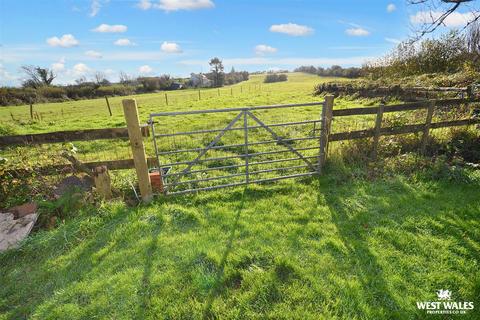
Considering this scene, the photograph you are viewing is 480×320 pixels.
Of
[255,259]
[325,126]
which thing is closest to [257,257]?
[255,259]

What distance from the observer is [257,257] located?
3221 millimetres

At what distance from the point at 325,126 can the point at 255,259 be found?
130 inches

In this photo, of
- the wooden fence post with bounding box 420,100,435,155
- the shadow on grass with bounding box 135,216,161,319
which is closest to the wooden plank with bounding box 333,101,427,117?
the wooden fence post with bounding box 420,100,435,155

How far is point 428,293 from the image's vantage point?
2.68 meters

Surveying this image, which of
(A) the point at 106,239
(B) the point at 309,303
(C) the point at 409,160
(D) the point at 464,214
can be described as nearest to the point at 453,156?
(C) the point at 409,160

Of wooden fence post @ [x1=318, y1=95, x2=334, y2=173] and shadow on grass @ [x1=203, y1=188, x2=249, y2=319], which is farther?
wooden fence post @ [x1=318, y1=95, x2=334, y2=173]

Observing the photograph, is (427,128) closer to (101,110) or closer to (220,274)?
(220,274)

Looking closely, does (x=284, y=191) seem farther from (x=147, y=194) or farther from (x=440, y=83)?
(x=440, y=83)

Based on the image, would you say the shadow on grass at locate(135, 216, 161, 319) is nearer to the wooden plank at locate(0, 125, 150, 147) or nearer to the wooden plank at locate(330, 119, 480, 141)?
the wooden plank at locate(0, 125, 150, 147)

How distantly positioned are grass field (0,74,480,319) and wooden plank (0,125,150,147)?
112 centimetres

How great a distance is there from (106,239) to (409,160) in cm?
637

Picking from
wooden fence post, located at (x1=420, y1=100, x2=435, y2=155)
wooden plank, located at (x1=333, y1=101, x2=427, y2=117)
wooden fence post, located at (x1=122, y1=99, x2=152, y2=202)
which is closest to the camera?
wooden fence post, located at (x1=122, y1=99, x2=152, y2=202)

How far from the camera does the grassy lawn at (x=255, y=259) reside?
2.62 meters

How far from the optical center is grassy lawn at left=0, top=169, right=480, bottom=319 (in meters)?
2.62
